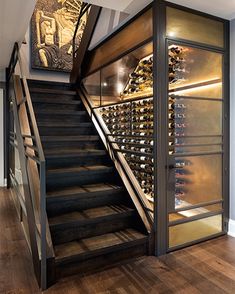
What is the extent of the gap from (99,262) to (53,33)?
526 centimetres

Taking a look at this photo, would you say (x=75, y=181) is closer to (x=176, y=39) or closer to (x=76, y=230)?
(x=76, y=230)

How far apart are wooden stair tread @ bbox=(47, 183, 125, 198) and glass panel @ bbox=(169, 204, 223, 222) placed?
27.3 inches

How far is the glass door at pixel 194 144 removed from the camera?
2.71 meters

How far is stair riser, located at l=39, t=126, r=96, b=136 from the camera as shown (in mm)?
3689

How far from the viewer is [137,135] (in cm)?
319

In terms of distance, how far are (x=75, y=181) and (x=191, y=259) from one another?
1.57 meters

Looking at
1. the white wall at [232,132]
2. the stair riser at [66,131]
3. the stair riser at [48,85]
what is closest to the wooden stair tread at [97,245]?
the white wall at [232,132]

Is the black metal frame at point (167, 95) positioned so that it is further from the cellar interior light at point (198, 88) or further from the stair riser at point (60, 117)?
the stair riser at point (60, 117)

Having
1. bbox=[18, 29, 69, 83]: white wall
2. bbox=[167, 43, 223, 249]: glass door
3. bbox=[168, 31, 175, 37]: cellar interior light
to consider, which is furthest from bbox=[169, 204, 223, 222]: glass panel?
bbox=[18, 29, 69, 83]: white wall

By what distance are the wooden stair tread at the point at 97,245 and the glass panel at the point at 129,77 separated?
1631 millimetres

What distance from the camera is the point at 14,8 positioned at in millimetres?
2592

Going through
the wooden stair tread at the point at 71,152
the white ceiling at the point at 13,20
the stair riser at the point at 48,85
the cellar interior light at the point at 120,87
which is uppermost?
the white ceiling at the point at 13,20

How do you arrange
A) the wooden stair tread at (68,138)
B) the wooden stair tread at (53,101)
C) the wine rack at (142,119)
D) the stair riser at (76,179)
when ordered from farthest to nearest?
1. the wooden stair tread at (53,101)
2. the wooden stair tread at (68,138)
3. the stair riser at (76,179)
4. the wine rack at (142,119)

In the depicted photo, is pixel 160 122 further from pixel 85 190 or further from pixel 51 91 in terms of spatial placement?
pixel 51 91
